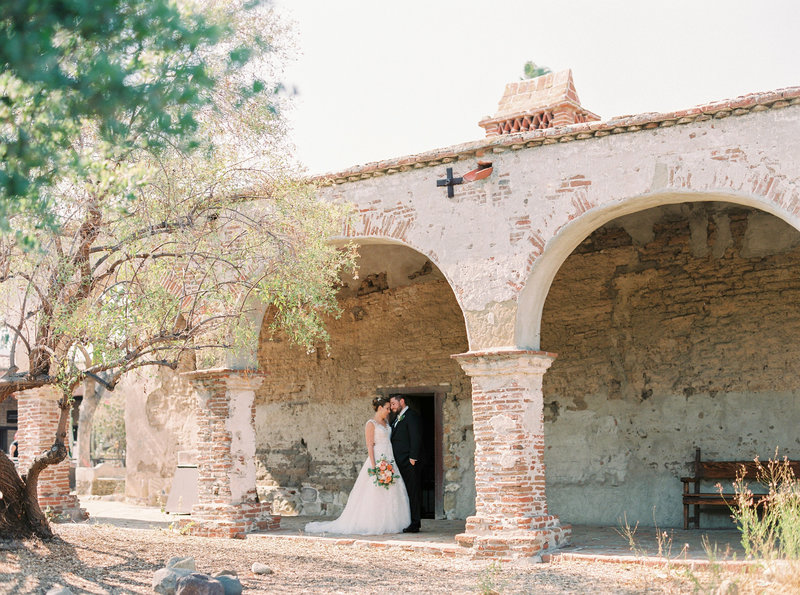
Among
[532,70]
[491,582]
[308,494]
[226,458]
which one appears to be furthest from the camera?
[532,70]

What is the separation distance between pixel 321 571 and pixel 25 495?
10.7 ft

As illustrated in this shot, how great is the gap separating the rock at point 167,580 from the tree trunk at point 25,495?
2.41m

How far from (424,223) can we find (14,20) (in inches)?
231

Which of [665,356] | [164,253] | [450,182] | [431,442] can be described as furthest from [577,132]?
[431,442]

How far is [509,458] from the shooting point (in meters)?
9.18

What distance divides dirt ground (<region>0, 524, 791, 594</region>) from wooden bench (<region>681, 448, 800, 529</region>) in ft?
8.06

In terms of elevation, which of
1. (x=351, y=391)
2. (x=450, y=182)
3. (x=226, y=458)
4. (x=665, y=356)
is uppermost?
(x=450, y=182)

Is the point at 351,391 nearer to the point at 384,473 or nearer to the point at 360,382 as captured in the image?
the point at 360,382

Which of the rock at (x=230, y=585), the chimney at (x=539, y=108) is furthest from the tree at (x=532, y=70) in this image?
the rock at (x=230, y=585)

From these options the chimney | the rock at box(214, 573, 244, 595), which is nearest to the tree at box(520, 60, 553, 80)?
the chimney

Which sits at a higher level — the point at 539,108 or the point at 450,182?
the point at 539,108

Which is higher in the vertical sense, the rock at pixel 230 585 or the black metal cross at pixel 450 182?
the black metal cross at pixel 450 182

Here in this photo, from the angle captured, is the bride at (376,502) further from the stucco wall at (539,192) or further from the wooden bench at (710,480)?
the wooden bench at (710,480)

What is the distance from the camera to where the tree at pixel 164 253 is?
834cm
